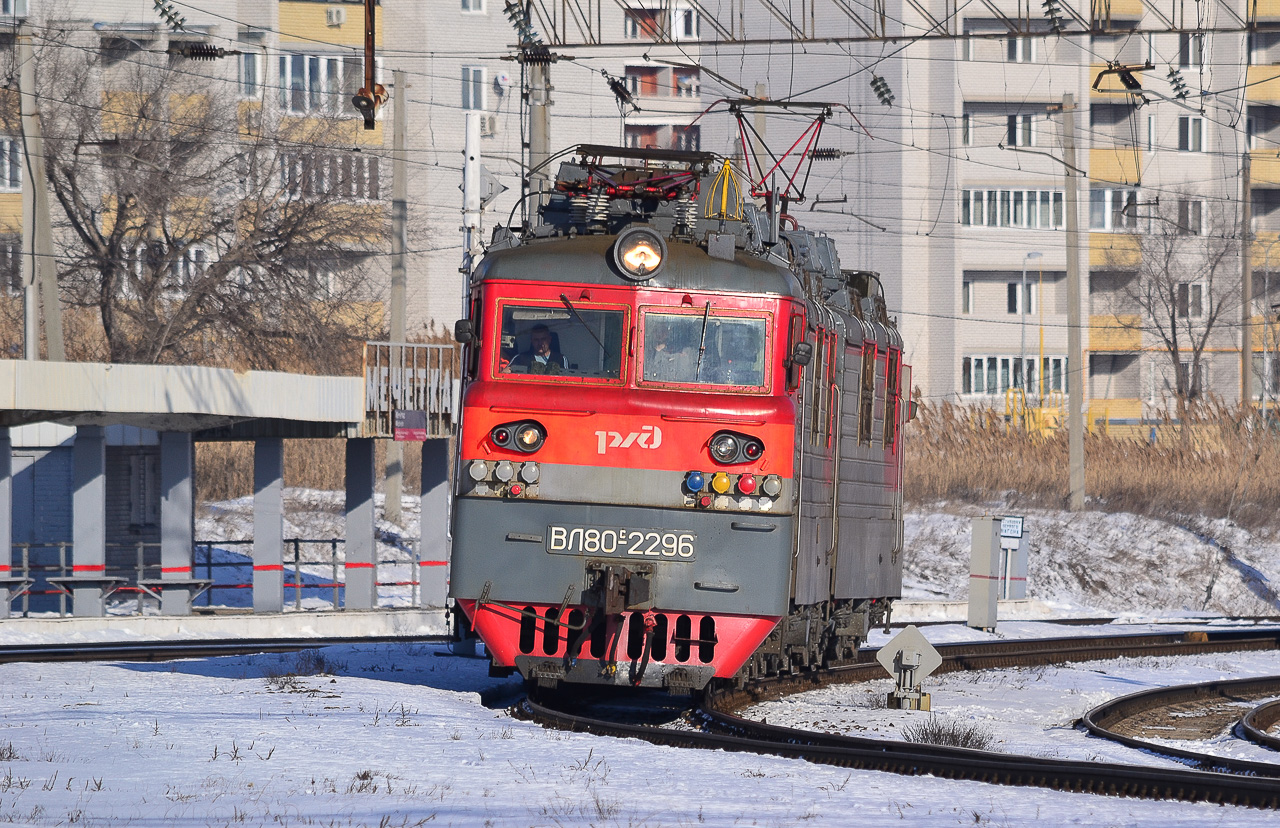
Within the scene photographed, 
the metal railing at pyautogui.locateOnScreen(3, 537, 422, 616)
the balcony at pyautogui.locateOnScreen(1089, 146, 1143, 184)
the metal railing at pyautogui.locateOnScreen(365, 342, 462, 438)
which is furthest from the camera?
the balcony at pyautogui.locateOnScreen(1089, 146, 1143, 184)

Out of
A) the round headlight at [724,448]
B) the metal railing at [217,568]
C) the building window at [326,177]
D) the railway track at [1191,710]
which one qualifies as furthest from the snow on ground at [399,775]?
the building window at [326,177]

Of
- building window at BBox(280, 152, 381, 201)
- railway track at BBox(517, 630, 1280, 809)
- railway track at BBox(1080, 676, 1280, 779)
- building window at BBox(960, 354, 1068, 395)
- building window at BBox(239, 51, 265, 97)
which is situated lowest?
railway track at BBox(1080, 676, 1280, 779)

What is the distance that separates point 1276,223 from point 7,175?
45674 millimetres

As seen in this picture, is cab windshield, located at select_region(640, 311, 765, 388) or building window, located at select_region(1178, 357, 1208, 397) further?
building window, located at select_region(1178, 357, 1208, 397)

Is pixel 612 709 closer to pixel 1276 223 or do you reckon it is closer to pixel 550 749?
pixel 550 749

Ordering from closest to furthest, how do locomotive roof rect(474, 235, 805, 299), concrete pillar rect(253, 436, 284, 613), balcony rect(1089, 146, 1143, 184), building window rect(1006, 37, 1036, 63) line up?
1. locomotive roof rect(474, 235, 805, 299)
2. concrete pillar rect(253, 436, 284, 613)
3. building window rect(1006, 37, 1036, 63)
4. balcony rect(1089, 146, 1143, 184)

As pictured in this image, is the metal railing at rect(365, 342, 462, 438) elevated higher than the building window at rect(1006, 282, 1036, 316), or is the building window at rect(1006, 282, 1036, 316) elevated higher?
the building window at rect(1006, 282, 1036, 316)

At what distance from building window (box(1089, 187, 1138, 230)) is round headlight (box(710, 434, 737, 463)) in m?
52.8

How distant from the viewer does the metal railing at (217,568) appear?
27.7 m

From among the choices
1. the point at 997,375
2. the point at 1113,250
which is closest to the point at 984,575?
the point at 997,375

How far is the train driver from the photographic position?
13555mm

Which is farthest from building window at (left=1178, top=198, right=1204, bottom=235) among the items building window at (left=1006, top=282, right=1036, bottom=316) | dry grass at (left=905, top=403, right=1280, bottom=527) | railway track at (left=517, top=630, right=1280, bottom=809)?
railway track at (left=517, top=630, right=1280, bottom=809)

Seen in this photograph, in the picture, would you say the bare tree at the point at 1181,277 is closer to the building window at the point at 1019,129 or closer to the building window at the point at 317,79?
the building window at the point at 1019,129

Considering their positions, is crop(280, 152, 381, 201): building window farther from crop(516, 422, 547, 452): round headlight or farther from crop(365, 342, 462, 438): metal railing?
crop(516, 422, 547, 452): round headlight
